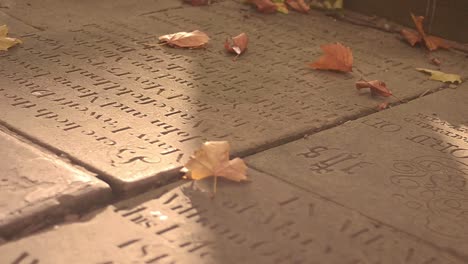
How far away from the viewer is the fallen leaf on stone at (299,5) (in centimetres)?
425

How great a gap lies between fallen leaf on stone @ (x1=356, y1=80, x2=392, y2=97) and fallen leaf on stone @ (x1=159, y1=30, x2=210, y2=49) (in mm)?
761

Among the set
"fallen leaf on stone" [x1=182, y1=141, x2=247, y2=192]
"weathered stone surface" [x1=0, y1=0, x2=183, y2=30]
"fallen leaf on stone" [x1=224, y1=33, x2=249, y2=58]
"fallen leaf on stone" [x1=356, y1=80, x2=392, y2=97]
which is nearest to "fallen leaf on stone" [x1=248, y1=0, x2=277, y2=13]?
"weathered stone surface" [x1=0, y1=0, x2=183, y2=30]

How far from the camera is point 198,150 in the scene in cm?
224

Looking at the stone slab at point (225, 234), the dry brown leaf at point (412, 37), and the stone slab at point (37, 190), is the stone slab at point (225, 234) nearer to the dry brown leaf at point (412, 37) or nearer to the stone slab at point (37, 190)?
the stone slab at point (37, 190)

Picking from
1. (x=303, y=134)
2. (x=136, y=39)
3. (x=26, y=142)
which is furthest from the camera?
(x=136, y=39)

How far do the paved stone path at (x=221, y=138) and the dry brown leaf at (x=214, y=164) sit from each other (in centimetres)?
4

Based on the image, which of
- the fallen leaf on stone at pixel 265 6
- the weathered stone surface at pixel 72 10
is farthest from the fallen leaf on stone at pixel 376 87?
the weathered stone surface at pixel 72 10

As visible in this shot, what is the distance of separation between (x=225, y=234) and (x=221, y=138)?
1.93 ft

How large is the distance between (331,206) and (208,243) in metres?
0.40

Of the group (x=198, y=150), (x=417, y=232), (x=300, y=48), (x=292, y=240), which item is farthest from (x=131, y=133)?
(x=300, y=48)

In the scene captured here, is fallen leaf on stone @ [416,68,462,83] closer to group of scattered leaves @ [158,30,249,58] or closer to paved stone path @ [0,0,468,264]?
paved stone path @ [0,0,468,264]

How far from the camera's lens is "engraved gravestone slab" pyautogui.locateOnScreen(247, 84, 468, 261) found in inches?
82.2

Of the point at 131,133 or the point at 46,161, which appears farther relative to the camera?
the point at 131,133

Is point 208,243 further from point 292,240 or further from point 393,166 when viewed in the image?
point 393,166
